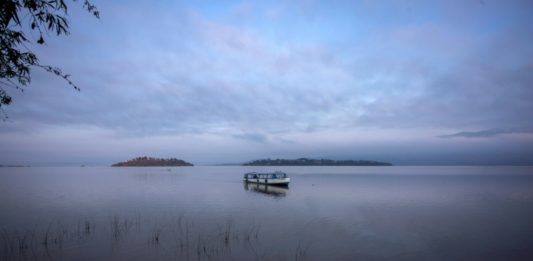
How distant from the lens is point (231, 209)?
35.8m

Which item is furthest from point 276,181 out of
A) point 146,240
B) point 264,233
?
point 146,240

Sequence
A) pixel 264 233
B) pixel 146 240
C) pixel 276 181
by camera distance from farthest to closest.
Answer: pixel 276 181 → pixel 264 233 → pixel 146 240

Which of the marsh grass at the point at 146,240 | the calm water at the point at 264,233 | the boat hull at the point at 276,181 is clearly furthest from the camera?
the boat hull at the point at 276,181

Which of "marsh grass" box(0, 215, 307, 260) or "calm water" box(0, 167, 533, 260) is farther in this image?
"calm water" box(0, 167, 533, 260)

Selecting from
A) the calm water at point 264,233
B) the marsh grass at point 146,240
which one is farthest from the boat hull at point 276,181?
the marsh grass at point 146,240

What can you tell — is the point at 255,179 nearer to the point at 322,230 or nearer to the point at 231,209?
the point at 231,209

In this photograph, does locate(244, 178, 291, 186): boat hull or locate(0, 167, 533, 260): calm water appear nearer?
locate(0, 167, 533, 260): calm water

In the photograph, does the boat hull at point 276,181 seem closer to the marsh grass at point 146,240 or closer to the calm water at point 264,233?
the calm water at point 264,233

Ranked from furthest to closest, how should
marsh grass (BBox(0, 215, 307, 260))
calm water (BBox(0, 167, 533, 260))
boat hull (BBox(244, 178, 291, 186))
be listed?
1. boat hull (BBox(244, 178, 291, 186))
2. calm water (BBox(0, 167, 533, 260))
3. marsh grass (BBox(0, 215, 307, 260))

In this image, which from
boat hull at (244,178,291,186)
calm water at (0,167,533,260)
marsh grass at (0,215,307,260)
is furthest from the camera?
boat hull at (244,178,291,186)

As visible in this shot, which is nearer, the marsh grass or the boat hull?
the marsh grass

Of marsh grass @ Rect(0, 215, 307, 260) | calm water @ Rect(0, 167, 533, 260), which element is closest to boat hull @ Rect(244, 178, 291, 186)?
calm water @ Rect(0, 167, 533, 260)

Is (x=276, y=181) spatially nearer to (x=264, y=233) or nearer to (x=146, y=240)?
(x=264, y=233)

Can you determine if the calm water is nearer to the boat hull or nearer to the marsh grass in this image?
the marsh grass
